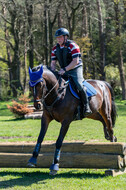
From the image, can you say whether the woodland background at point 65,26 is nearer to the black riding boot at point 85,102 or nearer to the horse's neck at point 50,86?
the black riding boot at point 85,102

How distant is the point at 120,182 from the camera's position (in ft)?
20.7

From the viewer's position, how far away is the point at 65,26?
4138cm

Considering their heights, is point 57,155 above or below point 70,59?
below

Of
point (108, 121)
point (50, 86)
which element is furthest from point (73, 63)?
point (108, 121)

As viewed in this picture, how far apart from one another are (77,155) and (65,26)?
35.8 meters

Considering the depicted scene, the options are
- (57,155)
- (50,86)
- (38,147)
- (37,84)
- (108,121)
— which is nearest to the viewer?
(37,84)

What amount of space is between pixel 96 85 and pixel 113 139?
1.58 meters

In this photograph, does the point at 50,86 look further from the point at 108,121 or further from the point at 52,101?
the point at 108,121

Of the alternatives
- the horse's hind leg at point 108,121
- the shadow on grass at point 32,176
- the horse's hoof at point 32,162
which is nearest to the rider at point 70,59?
the horse's hind leg at point 108,121

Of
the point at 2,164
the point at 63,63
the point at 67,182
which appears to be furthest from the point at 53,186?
the point at 63,63

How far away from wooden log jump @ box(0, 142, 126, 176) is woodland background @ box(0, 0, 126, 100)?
17.0 m

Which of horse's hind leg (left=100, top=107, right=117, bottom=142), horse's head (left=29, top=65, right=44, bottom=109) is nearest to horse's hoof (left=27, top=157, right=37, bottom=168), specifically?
horse's head (left=29, top=65, right=44, bottom=109)

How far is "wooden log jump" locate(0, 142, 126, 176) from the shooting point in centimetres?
692

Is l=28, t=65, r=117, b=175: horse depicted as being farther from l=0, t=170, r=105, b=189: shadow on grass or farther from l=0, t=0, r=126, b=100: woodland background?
l=0, t=0, r=126, b=100: woodland background
